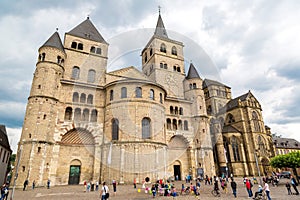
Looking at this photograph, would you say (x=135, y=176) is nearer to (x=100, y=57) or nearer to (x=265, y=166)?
(x=100, y=57)

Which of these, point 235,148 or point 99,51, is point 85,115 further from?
point 235,148

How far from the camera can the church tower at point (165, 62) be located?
4206 cm

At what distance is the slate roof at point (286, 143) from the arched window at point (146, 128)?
165 ft

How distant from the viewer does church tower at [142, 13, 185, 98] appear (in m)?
42.1

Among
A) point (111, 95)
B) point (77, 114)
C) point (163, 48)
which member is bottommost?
point (77, 114)

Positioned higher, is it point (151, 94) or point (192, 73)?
point (192, 73)

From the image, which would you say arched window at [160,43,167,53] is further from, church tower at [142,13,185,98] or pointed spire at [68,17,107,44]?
pointed spire at [68,17,107,44]

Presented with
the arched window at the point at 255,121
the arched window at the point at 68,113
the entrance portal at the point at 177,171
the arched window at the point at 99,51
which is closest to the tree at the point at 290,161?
the entrance portal at the point at 177,171

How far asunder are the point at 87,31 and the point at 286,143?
2635 inches

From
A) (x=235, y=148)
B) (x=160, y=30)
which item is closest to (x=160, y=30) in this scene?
(x=160, y=30)

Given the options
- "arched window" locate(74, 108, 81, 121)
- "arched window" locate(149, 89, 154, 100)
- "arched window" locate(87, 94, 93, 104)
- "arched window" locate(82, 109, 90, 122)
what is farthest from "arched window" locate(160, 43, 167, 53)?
"arched window" locate(74, 108, 81, 121)

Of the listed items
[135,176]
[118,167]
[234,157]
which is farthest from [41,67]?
[234,157]

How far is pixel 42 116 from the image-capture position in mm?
24422

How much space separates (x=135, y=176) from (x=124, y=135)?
17.8 feet
